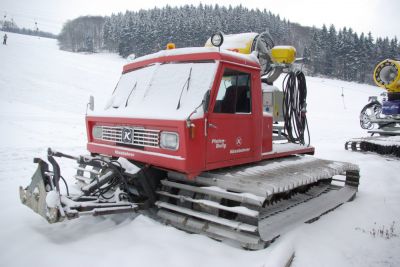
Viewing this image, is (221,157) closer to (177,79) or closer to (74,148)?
(177,79)

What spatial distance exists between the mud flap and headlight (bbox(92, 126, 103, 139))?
1.38 meters

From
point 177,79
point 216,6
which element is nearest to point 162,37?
point 216,6

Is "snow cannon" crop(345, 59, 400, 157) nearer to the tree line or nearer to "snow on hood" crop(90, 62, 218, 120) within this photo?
"snow on hood" crop(90, 62, 218, 120)

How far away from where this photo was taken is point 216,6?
87.2 meters

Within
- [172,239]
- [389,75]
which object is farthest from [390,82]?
[172,239]

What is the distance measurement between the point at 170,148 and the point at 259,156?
1.75 metres

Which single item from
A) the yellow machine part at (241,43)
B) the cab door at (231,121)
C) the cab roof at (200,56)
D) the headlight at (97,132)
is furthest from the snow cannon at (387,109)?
the headlight at (97,132)

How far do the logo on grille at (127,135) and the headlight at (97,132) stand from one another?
72cm

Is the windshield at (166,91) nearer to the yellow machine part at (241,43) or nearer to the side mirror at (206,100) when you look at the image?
the side mirror at (206,100)

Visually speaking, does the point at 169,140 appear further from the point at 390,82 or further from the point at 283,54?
the point at 390,82

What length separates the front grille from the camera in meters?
4.59

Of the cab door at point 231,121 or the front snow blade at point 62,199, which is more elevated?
the cab door at point 231,121

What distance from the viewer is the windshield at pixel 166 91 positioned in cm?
457

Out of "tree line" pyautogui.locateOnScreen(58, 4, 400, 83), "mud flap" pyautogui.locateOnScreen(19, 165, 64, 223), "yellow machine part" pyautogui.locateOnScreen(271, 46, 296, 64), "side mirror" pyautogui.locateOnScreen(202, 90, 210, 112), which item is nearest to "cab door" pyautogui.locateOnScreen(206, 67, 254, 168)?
"side mirror" pyautogui.locateOnScreen(202, 90, 210, 112)
